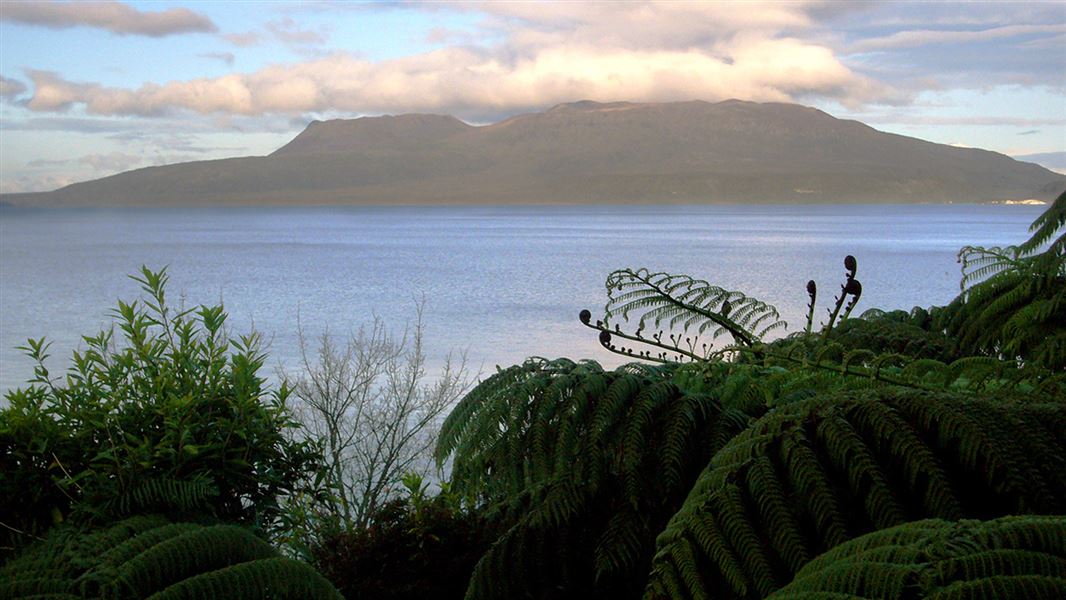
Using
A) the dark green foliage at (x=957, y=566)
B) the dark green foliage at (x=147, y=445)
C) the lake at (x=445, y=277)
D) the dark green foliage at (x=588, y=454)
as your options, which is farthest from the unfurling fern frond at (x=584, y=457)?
the lake at (x=445, y=277)

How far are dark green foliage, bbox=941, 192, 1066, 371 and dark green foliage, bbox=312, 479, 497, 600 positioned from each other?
8.83 ft

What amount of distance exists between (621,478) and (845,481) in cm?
98

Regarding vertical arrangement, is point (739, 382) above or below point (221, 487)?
above

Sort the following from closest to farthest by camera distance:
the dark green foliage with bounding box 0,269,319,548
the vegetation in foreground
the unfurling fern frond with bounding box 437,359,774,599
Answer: the vegetation in foreground, the unfurling fern frond with bounding box 437,359,774,599, the dark green foliage with bounding box 0,269,319,548

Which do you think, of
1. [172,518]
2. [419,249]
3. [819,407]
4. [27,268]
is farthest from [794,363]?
[419,249]

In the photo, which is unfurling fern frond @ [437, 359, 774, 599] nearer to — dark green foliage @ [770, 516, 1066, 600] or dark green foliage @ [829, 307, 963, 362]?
dark green foliage @ [770, 516, 1066, 600]

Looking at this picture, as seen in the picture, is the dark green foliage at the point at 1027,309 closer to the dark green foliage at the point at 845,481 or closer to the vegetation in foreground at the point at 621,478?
the vegetation in foreground at the point at 621,478

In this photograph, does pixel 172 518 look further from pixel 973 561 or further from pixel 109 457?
pixel 973 561

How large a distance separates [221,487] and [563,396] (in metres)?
1.24

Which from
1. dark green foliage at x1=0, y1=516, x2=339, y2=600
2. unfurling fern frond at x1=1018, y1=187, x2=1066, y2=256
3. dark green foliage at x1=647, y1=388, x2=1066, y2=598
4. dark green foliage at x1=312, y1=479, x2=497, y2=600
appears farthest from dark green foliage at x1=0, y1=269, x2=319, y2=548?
unfurling fern frond at x1=1018, y1=187, x2=1066, y2=256

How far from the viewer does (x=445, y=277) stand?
6500 centimetres

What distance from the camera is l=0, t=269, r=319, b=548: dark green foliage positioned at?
10.5ft

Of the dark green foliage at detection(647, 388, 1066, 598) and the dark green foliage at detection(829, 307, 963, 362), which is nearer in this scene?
the dark green foliage at detection(647, 388, 1066, 598)

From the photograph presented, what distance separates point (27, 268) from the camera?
75625 millimetres
